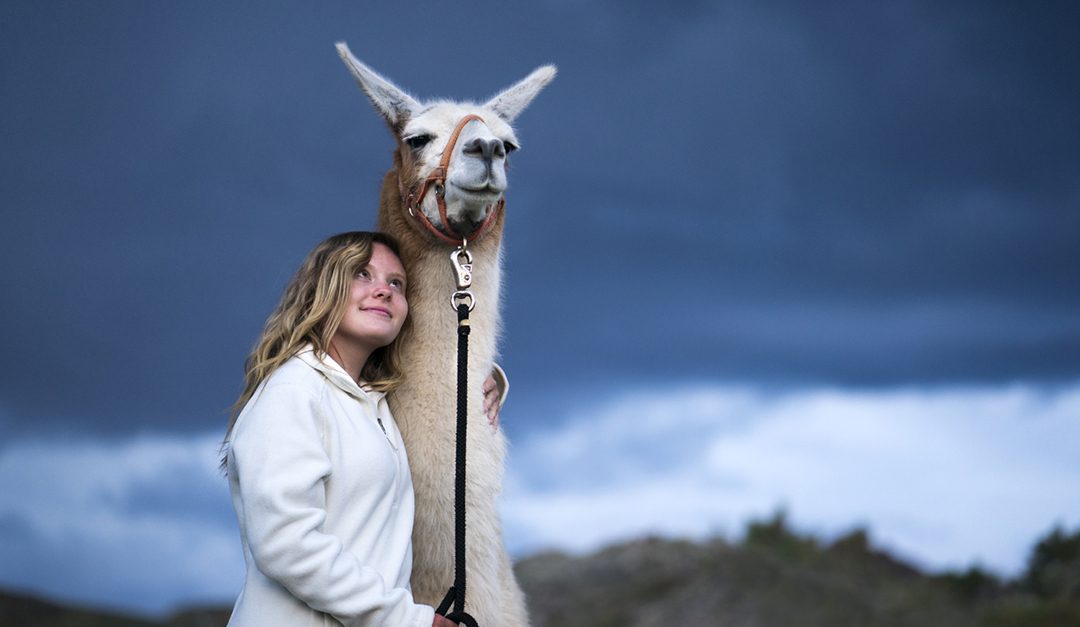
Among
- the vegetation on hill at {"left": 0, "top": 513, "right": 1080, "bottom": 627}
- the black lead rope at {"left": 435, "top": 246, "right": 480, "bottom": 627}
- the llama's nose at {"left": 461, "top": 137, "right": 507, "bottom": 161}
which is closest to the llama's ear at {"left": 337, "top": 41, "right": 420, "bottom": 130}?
the llama's nose at {"left": 461, "top": 137, "right": 507, "bottom": 161}

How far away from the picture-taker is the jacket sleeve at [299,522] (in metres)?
3.08

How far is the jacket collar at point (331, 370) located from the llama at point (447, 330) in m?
0.53

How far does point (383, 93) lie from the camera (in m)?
4.61

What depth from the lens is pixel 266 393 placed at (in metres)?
3.35

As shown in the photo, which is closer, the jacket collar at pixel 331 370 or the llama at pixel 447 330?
the jacket collar at pixel 331 370

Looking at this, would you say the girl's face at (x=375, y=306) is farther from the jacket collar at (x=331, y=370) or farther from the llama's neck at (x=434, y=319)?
the llama's neck at (x=434, y=319)

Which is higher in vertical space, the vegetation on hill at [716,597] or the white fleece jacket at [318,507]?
the vegetation on hill at [716,597]

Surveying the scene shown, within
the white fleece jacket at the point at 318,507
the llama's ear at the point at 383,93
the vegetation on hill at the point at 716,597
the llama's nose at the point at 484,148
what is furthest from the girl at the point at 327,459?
the vegetation on hill at the point at 716,597

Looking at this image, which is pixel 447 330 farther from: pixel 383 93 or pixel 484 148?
pixel 383 93

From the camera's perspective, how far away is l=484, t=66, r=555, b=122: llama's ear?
490 centimetres

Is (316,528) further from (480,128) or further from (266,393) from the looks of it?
(480,128)

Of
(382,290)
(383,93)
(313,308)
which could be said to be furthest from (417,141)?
(313,308)

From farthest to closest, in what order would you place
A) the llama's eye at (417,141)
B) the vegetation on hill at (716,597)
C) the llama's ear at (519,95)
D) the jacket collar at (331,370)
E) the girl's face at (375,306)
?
1. the vegetation on hill at (716,597)
2. the llama's ear at (519,95)
3. the llama's eye at (417,141)
4. the girl's face at (375,306)
5. the jacket collar at (331,370)

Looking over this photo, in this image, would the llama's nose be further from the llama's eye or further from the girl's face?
the girl's face
